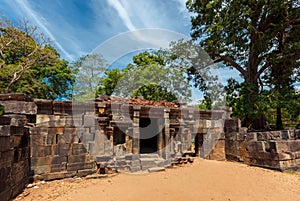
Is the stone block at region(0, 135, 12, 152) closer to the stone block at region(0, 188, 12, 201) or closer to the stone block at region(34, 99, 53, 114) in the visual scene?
the stone block at region(0, 188, 12, 201)

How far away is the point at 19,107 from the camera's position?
5961mm

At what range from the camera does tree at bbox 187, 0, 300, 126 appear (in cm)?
1040

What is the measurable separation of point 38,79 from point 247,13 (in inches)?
639

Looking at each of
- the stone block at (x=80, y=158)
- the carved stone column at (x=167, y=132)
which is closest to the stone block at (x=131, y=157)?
the stone block at (x=80, y=158)

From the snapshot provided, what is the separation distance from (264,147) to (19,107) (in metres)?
9.40

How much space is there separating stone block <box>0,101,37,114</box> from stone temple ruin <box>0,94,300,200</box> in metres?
0.03

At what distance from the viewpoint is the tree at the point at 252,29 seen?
10398mm

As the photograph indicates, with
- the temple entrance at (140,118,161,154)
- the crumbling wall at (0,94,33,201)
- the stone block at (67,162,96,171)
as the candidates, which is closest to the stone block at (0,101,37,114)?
the crumbling wall at (0,94,33,201)

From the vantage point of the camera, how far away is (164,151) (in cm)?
809

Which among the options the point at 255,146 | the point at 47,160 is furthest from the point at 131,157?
the point at 255,146

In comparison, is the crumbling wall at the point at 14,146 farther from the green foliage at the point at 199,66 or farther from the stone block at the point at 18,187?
the green foliage at the point at 199,66

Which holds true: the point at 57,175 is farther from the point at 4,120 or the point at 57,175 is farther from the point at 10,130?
the point at 4,120

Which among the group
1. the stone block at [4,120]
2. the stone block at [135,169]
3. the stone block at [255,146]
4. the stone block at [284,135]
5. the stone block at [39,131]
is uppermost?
the stone block at [4,120]

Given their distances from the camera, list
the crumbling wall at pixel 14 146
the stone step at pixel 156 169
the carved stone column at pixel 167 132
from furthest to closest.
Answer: the carved stone column at pixel 167 132 → the stone step at pixel 156 169 → the crumbling wall at pixel 14 146
